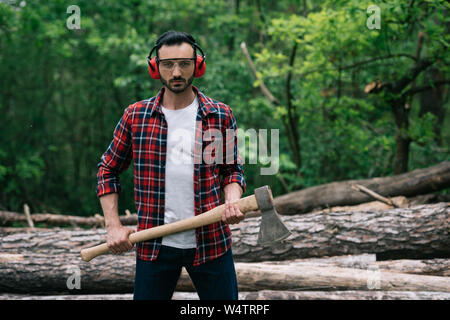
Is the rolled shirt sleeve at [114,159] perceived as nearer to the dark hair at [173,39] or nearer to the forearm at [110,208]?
the forearm at [110,208]

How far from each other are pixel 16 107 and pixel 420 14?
10082 mm

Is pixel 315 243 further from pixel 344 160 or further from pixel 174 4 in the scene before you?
pixel 174 4

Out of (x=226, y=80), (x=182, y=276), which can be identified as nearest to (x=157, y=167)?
(x=182, y=276)

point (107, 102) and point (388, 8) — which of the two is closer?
point (388, 8)

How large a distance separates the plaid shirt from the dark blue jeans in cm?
4

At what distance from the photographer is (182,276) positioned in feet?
11.8

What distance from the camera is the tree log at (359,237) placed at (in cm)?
379

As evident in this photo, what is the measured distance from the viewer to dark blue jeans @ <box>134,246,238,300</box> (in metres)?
2.12

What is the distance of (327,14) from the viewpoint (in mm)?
5531

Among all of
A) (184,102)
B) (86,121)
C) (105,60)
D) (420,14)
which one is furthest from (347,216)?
(86,121)

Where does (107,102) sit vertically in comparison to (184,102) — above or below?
above

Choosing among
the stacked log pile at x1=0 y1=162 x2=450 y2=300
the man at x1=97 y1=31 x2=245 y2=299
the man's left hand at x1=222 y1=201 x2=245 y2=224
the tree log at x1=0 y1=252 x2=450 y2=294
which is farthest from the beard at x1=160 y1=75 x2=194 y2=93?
the tree log at x1=0 y1=252 x2=450 y2=294

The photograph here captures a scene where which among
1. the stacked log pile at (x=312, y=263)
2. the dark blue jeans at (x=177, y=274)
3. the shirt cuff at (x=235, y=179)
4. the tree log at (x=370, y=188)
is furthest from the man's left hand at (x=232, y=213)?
the tree log at (x=370, y=188)

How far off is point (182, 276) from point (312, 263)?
1221 mm
